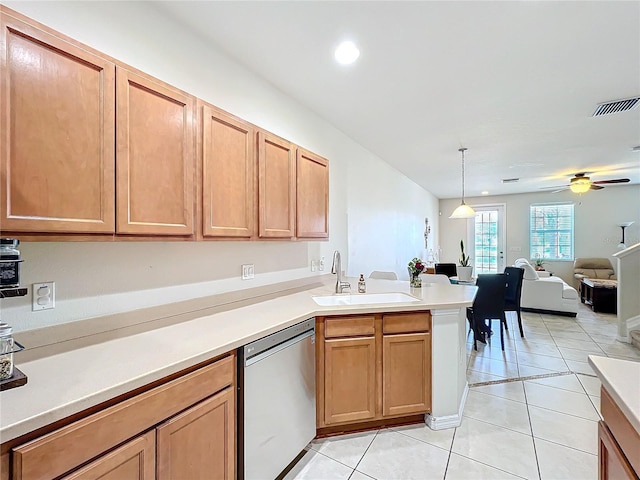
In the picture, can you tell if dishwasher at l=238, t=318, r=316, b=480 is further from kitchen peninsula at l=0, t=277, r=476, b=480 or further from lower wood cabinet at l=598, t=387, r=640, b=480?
lower wood cabinet at l=598, t=387, r=640, b=480

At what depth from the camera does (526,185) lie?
691cm

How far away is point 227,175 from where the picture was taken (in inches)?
68.5

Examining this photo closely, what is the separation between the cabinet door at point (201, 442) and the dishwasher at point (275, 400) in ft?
0.26

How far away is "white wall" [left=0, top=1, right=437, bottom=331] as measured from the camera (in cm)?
130

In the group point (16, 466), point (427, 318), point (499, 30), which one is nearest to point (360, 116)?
point (499, 30)

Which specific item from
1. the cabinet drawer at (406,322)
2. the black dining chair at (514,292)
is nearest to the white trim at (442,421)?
the cabinet drawer at (406,322)

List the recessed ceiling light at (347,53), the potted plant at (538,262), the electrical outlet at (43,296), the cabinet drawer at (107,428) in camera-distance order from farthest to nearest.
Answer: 1. the potted plant at (538,262)
2. the recessed ceiling light at (347,53)
3. the electrical outlet at (43,296)
4. the cabinet drawer at (107,428)

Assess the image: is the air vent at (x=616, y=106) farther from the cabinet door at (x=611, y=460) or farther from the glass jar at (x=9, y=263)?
the glass jar at (x=9, y=263)

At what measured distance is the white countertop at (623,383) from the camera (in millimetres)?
842

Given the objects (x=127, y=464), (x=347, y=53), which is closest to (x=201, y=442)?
(x=127, y=464)

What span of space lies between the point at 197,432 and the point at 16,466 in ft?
1.86

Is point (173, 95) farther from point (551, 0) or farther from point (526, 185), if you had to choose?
point (526, 185)

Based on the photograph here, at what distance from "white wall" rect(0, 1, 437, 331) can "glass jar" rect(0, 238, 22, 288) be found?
0.34 meters

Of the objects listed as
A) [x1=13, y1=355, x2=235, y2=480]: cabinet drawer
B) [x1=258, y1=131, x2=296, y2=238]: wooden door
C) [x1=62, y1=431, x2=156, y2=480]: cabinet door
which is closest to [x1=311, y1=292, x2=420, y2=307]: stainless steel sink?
[x1=258, y1=131, x2=296, y2=238]: wooden door
